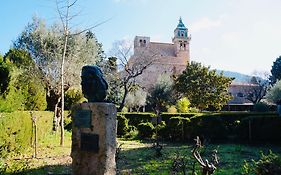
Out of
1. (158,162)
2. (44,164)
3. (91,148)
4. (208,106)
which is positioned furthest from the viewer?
(208,106)

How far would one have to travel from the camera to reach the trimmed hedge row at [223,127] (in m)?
15.6

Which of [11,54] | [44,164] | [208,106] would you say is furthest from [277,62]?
[44,164]

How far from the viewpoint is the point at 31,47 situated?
2252 cm

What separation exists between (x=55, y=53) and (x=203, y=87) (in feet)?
69.4

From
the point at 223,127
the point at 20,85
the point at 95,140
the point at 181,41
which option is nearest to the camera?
the point at 95,140

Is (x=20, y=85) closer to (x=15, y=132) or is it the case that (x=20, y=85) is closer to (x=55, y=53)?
(x=15, y=132)

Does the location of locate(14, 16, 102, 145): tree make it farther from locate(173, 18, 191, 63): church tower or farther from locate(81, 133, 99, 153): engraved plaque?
locate(173, 18, 191, 63): church tower

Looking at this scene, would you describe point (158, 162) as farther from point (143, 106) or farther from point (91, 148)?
point (143, 106)

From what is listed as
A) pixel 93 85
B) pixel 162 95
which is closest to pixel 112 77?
pixel 162 95

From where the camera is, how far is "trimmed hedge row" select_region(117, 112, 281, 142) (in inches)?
614

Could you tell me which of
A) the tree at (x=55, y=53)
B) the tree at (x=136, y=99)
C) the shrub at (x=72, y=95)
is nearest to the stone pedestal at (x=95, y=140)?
the tree at (x=55, y=53)

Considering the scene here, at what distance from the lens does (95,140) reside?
5.71m

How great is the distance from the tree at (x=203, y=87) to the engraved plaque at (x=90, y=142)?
101ft

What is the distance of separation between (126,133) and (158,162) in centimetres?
983
